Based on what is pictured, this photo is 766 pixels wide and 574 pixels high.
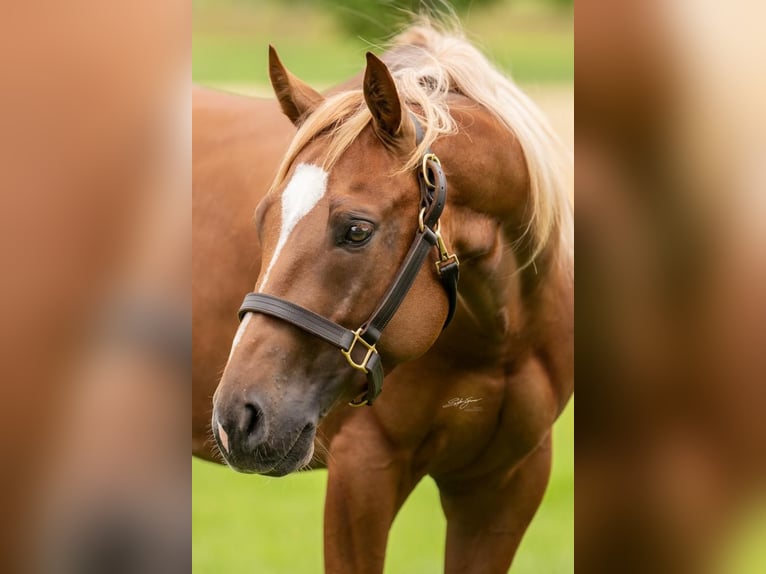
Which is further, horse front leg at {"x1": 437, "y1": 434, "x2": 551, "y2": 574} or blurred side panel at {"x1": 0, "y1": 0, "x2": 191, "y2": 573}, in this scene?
horse front leg at {"x1": 437, "y1": 434, "x2": 551, "y2": 574}

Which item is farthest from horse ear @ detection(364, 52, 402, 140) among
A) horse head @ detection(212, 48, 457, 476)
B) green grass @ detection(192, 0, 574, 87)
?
green grass @ detection(192, 0, 574, 87)

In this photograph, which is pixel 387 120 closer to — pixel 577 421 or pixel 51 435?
pixel 577 421

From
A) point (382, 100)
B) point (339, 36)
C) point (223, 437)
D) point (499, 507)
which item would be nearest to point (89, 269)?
point (223, 437)

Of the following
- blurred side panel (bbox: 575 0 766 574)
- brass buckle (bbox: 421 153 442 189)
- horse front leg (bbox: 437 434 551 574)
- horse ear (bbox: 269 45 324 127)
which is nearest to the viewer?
blurred side panel (bbox: 575 0 766 574)

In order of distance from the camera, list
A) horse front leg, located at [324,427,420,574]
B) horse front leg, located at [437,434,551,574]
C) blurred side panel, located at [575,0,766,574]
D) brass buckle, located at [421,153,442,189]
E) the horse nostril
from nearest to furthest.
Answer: blurred side panel, located at [575,0,766,574] < the horse nostril < brass buckle, located at [421,153,442,189] < horse front leg, located at [324,427,420,574] < horse front leg, located at [437,434,551,574]

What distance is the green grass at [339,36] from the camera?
216 cm

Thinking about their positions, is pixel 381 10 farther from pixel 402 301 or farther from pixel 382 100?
pixel 402 301

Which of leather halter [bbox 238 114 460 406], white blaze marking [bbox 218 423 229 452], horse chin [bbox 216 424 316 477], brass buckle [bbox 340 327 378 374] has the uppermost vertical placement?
leather halter [bbox 238 114 460 406]

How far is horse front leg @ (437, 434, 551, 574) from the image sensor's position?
233 cm

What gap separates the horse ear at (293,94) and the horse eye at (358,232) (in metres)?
0.31

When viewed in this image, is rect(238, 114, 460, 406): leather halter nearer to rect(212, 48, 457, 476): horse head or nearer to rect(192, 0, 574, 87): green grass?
rect(212, 48, 457, 476): horse head

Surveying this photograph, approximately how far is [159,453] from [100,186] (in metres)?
0.53

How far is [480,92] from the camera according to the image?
2016 millimetres

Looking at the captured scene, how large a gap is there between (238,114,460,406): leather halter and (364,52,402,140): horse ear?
0.06 metres
